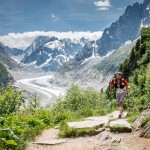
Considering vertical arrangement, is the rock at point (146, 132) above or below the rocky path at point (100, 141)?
above

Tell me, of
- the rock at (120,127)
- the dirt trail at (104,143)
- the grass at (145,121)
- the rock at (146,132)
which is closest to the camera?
the dirt trail at (104,143)

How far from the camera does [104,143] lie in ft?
48.3

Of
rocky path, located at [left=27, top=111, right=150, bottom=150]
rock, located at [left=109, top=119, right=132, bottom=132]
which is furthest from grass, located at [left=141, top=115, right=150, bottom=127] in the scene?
rock, located at [left=109, top=119, right=132, bottom=132]

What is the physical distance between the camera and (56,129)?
19344 millimetres

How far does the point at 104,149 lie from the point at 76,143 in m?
2.09

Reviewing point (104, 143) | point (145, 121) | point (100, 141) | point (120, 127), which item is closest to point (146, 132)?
point (145, 121)

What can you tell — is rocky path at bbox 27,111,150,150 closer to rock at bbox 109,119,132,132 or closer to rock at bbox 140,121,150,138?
rock at bbox 109,119,132,132

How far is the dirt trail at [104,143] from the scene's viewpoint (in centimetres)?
1401

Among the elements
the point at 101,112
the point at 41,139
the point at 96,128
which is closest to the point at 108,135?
the point at 96,128

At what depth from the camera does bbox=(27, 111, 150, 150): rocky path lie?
1419 cm

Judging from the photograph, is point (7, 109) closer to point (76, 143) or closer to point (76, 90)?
point (76, 143)

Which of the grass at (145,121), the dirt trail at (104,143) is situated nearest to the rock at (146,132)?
the dirt trail at (104,143)

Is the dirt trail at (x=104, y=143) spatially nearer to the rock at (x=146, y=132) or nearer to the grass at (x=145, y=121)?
the rock at (x=146, y=132)

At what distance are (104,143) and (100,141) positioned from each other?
69 cm
